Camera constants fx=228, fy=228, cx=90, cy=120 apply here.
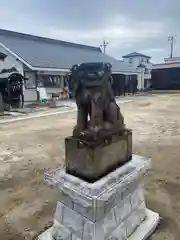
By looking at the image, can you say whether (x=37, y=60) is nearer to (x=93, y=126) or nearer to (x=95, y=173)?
(x=93, y=126)

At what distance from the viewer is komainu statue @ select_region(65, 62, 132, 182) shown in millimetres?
1696

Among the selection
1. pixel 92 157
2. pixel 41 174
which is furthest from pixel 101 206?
pixel 41 174

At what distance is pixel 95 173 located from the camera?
173 centimetres

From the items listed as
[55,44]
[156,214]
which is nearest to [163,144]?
[156,214]

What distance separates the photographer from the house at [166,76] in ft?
79.1

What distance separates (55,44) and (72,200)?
65.5 feet

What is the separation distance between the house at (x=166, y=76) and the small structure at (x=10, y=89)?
1745 cm

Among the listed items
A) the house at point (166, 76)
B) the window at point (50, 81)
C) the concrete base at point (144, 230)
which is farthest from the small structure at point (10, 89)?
the house at point (166, 76)

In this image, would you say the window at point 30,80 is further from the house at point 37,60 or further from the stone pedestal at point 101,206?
the stone pedestal at point 101,206

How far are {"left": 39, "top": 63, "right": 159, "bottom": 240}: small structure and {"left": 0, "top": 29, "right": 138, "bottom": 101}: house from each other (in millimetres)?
11708

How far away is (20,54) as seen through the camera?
44.9 ft

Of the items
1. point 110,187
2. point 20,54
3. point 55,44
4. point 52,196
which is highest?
point 55,44

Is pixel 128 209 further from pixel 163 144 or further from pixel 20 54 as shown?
pixel 20 54

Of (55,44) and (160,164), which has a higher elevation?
(55,44)
